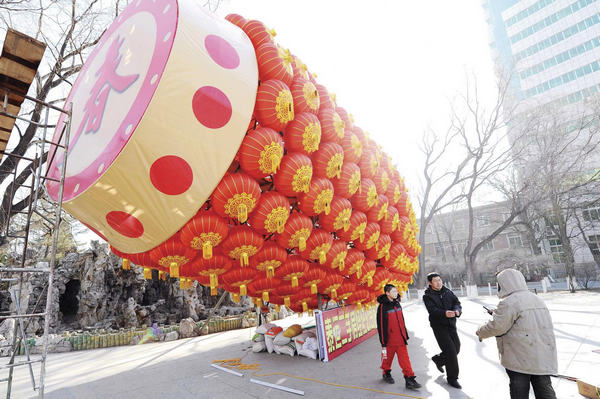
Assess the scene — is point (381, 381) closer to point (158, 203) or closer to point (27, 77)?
point (158, 203)

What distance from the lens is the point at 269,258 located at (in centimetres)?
466

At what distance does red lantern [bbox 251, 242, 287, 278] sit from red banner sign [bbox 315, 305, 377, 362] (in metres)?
2.28

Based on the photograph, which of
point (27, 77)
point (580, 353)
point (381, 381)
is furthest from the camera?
point (580, 353)

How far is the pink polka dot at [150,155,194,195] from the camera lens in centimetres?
335

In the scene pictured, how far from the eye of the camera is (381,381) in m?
4.92

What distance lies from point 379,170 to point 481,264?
2964cm

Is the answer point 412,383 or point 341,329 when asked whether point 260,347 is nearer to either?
point 341,329

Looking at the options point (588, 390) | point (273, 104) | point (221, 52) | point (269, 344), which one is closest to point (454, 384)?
point (588, 390)

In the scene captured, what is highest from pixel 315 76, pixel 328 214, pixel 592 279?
pixel 315 76

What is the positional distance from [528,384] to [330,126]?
4128mm

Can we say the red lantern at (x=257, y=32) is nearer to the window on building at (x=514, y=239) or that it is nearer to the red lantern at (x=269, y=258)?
the red lantern at (x=269, y=258)

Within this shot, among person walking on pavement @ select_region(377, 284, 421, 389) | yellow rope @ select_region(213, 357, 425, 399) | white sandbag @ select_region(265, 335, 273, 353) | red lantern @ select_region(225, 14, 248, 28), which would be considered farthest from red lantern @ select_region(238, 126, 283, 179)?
white sandbag @ select_region(265, 335, 273, 353)

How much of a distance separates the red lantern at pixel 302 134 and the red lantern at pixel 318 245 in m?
1.38

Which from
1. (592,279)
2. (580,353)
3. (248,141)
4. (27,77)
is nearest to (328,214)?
(248,141)
